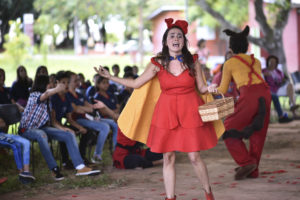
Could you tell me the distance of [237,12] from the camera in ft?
102

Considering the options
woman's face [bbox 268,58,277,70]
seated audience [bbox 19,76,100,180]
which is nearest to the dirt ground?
seated audience [bbox 19,76,100,180]

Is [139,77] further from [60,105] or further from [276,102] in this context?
[276,102]

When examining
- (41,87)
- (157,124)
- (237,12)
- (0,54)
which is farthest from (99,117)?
(237,12)

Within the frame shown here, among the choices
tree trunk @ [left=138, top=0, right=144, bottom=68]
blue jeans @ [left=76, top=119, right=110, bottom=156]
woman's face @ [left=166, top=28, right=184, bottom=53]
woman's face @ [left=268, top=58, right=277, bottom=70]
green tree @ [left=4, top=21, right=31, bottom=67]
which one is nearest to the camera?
woman's face @ [left=166, top=28, right=184, bottom=53]

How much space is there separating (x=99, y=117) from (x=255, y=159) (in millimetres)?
3218

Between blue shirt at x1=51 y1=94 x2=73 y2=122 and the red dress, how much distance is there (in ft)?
10.4

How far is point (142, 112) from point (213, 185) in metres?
1.82

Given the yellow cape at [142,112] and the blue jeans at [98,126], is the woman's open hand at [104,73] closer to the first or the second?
the yellow cape at [142,112]

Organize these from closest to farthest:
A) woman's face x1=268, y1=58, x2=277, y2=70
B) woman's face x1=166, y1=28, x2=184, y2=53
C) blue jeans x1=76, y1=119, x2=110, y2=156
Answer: woman's face x1=166, y1=28, x2=184, y2=53 < blue jeans x1=76, y1=119, x2=110, y2=156 < woman's face x1=268, y1=58, x2=277, y2=70

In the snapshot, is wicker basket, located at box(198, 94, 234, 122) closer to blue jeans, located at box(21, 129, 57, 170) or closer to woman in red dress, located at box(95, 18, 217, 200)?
woman in red dress, located at box(95, 18, 217, 200)

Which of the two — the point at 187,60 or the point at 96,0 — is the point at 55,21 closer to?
the point at 96,0

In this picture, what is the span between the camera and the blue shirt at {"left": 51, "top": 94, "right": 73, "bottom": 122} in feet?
27.9

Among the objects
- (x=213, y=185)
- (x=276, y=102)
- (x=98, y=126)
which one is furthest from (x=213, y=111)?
(x=276, y=102)

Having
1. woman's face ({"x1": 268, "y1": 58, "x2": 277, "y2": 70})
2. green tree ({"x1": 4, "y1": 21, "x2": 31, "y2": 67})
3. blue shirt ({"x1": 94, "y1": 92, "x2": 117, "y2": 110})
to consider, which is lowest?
blue shirt ({"x1": 94, "y1": 92, "x2": 117, "y2": 110})
